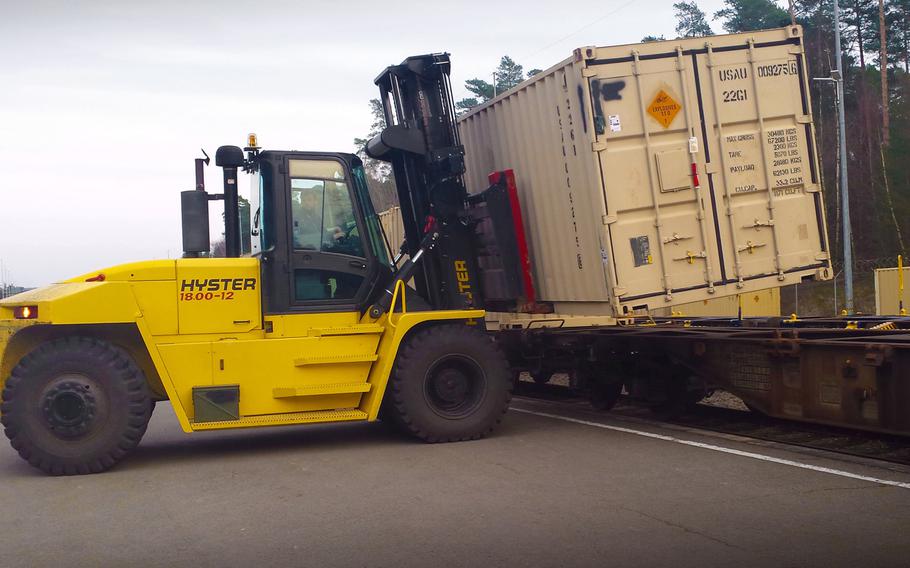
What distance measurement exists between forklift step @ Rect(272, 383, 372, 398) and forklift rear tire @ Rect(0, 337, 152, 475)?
4.11 ft

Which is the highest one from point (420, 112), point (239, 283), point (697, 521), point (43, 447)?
point (420, 112)

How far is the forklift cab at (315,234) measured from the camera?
31.0ft

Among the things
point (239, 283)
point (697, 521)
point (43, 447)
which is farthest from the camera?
point (239, 283)

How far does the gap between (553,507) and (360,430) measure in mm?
4646

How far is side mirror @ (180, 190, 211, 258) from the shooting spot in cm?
891

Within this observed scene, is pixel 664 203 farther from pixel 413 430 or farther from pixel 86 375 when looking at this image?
pixel 86 375

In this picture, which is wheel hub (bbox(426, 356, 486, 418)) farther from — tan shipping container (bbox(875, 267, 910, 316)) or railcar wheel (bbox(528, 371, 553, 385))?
tan shipping container (bbox(875, 267, 910, 316))

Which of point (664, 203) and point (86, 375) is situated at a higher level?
point (664, 203)

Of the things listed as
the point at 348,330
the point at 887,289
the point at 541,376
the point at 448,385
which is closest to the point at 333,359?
the point at 348,330

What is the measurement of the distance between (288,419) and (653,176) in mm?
4452

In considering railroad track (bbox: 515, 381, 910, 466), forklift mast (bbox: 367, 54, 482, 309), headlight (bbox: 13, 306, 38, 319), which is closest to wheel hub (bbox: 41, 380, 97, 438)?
headlight (bbox: 13, 306, 38, 319)

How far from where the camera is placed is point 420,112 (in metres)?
10.4

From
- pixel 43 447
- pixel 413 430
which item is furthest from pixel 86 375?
pixel 413 430

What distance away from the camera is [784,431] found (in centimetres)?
969
